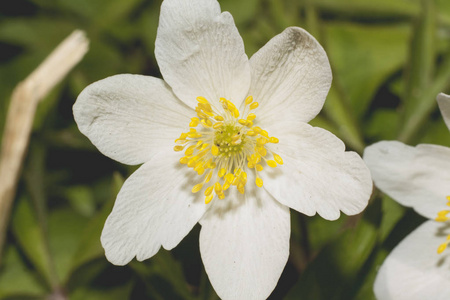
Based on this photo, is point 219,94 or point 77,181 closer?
point 219,94

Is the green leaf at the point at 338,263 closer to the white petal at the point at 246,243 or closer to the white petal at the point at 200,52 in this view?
the white petal at the point at 246,243

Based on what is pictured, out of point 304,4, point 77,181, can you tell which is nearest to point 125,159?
point 77,181

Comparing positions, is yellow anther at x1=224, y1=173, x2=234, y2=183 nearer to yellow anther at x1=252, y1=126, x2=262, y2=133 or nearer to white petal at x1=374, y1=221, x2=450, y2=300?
yellow anther at x1=252, y1=126, x2=262, y2=133

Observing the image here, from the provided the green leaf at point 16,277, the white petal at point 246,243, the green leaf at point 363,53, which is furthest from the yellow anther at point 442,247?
the green leaf at point 16,277

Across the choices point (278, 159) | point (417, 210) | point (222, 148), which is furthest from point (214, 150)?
point (417, 210)

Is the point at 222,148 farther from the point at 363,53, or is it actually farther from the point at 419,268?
the point at 363,53

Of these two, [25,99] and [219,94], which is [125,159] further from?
[25,99]
